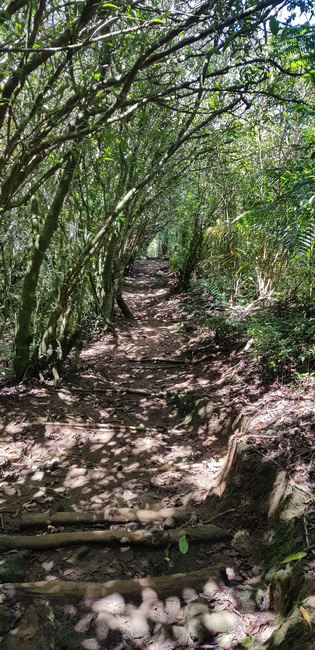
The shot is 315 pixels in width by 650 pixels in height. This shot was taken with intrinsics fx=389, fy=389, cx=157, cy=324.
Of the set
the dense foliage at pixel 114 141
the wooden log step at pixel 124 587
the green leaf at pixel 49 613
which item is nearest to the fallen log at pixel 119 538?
the wooden log step at pixel 124 587

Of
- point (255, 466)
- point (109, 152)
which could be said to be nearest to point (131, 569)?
point (255, 466)

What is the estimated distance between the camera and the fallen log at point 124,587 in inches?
90.6

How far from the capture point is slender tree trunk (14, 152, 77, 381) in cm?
514

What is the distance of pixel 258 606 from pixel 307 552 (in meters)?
0.45

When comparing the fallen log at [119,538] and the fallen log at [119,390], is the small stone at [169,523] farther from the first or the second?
the fallen log at [119,390]

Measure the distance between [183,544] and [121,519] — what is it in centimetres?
58

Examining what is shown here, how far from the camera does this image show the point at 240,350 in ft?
20.7

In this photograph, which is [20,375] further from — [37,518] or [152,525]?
[152,525]

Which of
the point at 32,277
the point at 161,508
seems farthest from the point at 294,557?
the point at 32,277

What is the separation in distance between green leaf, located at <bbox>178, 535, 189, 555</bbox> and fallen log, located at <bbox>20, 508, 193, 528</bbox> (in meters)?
0.34

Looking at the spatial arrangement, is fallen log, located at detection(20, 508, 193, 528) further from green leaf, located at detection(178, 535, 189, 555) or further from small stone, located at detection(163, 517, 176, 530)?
green leaf, located at detection(178, 535, 189, 555)

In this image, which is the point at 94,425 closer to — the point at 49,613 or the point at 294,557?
the point at 49,613

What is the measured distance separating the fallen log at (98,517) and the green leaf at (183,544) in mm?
341

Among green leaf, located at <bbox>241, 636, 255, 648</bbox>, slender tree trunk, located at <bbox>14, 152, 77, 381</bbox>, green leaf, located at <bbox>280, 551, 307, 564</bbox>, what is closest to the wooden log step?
green leaf, located at <bbox>241, 636, 255, 648</bbox>
